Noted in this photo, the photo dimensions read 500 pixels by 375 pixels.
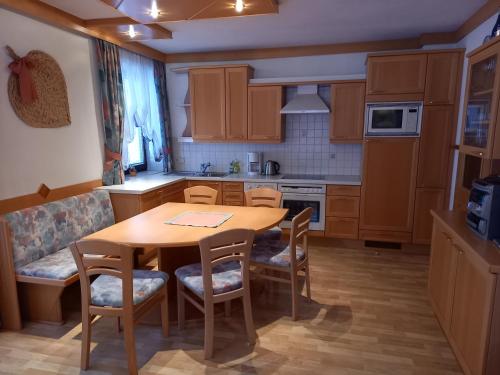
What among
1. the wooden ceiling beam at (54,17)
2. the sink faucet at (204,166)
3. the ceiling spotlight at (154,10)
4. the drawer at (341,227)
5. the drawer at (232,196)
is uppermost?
the wooden ceiling beam at (54,17)

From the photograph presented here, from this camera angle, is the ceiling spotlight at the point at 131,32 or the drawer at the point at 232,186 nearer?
the ceiling spotlight at the point at 131,32

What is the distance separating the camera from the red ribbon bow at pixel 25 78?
8.80ft

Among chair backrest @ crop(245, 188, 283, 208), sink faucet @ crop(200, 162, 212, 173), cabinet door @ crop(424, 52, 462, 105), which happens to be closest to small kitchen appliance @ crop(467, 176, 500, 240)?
chair backrest @ crop(245, 188, 283, 208)

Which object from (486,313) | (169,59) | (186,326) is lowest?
(186,326)

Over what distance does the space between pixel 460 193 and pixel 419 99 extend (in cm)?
124

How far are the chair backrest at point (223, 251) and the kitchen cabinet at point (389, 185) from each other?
231cm

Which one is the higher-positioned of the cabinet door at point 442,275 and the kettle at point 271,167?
the kettle at point 271,167

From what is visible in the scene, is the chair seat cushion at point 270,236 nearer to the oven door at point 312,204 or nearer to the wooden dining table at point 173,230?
the wooden dining table at point 173,230

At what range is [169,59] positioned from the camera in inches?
190

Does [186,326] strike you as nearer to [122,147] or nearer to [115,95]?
[122,147]

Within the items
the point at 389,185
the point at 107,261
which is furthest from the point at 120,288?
the point at 389,185

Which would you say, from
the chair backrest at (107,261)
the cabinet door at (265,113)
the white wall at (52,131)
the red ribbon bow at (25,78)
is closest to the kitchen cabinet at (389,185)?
the cabinet door at (265,113)

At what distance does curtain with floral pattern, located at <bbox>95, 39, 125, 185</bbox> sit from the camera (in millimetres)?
3572

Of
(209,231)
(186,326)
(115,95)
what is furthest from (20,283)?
(115,95)
